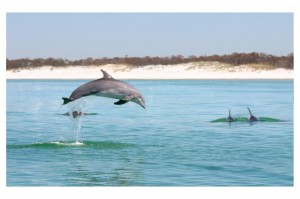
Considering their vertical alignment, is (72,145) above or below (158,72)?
below

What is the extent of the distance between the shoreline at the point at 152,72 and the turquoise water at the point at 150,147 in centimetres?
221

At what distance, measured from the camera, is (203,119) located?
35.2 metres

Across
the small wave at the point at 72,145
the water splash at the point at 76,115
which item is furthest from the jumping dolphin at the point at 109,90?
the water splash at the point at 76,115

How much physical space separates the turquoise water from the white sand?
2.23 metres

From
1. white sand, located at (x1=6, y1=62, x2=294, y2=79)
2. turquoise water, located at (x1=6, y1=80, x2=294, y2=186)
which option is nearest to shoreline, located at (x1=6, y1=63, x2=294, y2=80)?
white sand, located at (x1=6, y1=62, x2=294, y2=79)

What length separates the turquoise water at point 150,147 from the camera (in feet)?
64.2

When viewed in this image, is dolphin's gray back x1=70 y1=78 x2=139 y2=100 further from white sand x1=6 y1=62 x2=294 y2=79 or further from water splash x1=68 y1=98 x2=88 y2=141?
white sand x1=6 y1=62 x2=294 y2=79

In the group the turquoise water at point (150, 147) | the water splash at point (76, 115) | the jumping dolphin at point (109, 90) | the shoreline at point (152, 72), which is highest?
the shoreline at point (152, 72)

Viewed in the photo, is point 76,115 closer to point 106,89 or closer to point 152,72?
point 152,72

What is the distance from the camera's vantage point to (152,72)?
37.1 m

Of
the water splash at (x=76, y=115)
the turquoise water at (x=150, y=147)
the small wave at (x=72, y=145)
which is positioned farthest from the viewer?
the water splash at (x=76, y=115)

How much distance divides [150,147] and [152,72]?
1303 cm

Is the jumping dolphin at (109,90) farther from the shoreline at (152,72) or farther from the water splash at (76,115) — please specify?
the shoreline at (152,72)

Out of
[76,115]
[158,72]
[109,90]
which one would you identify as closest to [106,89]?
[109,90]
